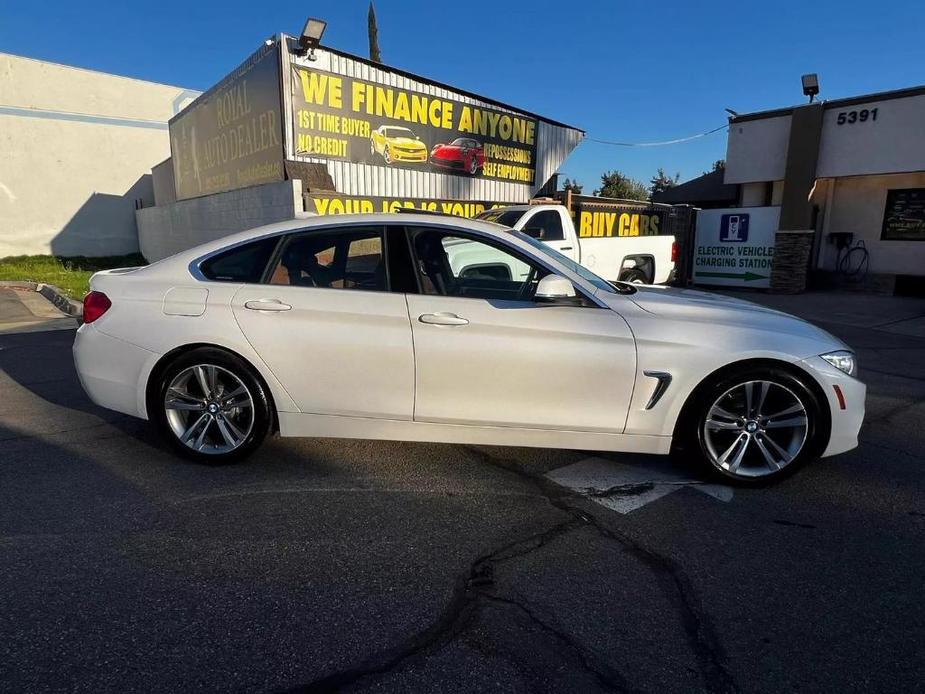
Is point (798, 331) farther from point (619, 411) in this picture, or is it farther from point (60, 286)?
point (60, 286)

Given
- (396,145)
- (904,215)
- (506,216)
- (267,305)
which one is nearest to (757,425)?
(267,305)

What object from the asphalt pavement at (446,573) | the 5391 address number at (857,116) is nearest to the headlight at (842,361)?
the asphalt pavement at (446,573)

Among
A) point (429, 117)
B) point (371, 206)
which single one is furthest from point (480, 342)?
point (429, 117)

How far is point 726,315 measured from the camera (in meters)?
3.62

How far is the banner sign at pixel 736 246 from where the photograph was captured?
599 inches

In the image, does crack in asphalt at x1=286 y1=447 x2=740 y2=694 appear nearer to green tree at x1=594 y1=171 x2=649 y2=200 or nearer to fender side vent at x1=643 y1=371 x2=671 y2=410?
fender side vent at x1=643 y1=371 x2=671 y2=410

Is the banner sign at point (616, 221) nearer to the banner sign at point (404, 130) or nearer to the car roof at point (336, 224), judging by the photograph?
the banner sign at point (404, 130)

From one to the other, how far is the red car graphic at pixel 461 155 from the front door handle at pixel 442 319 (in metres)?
12.9

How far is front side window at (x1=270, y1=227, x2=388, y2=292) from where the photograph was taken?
3713 millimetres

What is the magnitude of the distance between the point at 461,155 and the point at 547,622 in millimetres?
15217

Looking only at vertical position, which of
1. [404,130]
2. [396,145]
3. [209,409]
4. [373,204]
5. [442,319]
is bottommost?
[209,409]

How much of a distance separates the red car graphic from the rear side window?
40.6 ft

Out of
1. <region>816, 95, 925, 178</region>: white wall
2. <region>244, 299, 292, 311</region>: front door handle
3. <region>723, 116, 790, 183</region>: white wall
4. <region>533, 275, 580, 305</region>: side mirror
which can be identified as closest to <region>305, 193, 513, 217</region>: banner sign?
<region>244, 299, 292, 311</region>: front door handle

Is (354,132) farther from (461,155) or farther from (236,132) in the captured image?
(461,155)
